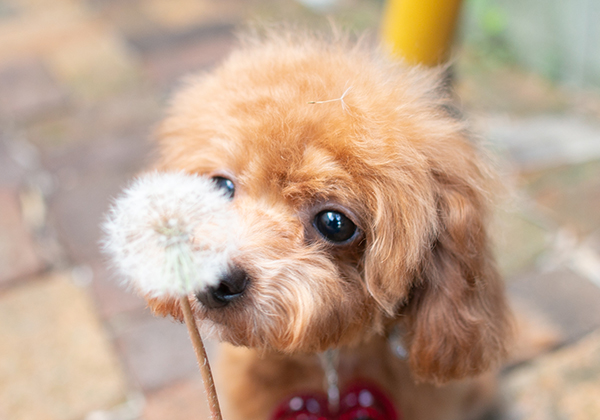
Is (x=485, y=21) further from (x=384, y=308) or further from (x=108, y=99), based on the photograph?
(x=384, y=308)

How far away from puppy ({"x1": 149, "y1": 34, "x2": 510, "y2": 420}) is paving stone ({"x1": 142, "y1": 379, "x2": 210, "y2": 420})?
899 mm

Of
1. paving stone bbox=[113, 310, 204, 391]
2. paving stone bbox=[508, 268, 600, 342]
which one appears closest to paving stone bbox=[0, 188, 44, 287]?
paving stone bbox=[113, 310, 204, 391]

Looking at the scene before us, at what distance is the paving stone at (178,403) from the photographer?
6.92 ft

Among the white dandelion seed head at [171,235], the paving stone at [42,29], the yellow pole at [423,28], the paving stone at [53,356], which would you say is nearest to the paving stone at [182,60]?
the paving stone at [42,29]

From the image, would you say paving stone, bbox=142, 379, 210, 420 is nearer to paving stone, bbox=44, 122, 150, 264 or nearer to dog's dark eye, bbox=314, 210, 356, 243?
paving stone, bbox=44, 122, 150, 264

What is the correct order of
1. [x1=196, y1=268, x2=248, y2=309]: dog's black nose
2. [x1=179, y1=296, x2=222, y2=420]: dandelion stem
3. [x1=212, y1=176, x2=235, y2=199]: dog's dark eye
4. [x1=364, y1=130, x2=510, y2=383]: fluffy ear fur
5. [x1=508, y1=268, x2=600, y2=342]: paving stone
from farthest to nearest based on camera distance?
[x1=508, y1=268, x2=600, y2=342]: paving stone < [x1=212, y1=176, x2=235, y2=199]: dog's dark eye < [x1=364, y1=130, x2=510, y2=383]: fluffy ear fur < [x1=196, y1=268, x2=248, y2=309]: dog's black nose < [x1=179, y1=296, x2=222, y2=420]: dandelion stem

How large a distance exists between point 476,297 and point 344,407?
55 centimetres

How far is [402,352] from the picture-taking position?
1.60 metres

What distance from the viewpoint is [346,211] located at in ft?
4.42

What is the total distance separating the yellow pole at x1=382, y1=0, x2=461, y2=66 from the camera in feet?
6.96

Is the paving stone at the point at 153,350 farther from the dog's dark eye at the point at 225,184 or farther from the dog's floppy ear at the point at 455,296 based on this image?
the dog's floppy ear at the point at 455,296

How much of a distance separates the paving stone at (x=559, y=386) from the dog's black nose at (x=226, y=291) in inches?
60.0

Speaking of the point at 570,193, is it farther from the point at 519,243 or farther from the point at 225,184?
the point at 225,184

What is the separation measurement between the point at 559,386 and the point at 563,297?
52 cm
